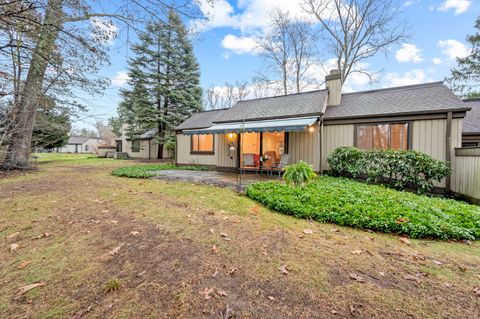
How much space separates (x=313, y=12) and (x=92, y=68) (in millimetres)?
22201

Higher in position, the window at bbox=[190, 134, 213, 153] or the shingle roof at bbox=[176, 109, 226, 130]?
the shingle roof at bbox=[176, 109, 226, 130]

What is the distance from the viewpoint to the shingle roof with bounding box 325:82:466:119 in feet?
27.8

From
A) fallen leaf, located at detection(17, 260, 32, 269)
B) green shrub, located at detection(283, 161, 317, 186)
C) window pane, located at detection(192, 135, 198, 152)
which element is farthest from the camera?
window pane, located at detection(192, 135, 198, 152)

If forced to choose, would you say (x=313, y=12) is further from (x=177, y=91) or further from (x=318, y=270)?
(x=318, y=270)

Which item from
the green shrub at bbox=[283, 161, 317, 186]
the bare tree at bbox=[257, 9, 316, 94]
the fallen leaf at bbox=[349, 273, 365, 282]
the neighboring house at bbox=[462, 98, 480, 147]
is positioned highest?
the bare tree at bbox=[257, 9, 316, 94]

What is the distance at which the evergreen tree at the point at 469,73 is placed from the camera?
2089 cm

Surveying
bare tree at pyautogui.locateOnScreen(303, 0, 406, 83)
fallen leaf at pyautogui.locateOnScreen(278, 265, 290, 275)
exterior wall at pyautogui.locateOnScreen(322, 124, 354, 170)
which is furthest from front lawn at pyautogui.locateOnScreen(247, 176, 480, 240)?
bare tree at pyautogui.locateOnScreen(303, 0, 406, 83)

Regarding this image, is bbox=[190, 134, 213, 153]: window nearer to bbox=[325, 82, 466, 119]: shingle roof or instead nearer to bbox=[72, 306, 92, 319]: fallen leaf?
bbox=[325, 82, 466, 119]: shingle roof

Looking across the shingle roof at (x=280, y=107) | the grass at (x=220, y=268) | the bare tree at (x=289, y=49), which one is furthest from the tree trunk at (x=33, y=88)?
the bare tree at (x=289, y=49)

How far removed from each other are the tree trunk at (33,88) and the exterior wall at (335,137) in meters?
10.2

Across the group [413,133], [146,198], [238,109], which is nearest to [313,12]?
[238,109]

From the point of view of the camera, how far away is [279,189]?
681 cm

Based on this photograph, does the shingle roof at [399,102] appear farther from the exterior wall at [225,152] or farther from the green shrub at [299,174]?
the exterior wall at [225,152]

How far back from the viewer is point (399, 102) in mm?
9781
